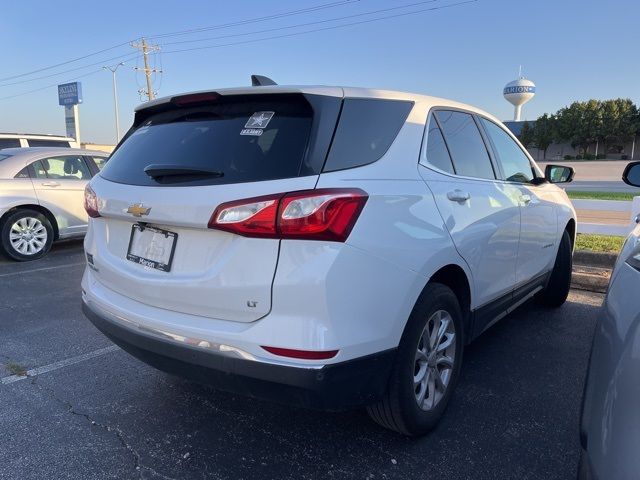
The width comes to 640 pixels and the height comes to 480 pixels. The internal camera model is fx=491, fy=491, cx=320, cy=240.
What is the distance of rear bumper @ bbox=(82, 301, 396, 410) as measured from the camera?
6.41ft

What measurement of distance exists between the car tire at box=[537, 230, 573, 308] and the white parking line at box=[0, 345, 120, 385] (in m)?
3.99

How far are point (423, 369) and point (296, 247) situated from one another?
3.54 feet

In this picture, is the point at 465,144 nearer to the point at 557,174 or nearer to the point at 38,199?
the point at 557,174

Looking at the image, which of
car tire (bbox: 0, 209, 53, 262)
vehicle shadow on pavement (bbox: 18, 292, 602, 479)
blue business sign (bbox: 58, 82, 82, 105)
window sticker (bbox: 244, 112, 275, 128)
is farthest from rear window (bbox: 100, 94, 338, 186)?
blue business sign (bbox: 58, 82, 82, 105)

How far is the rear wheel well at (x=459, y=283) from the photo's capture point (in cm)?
260

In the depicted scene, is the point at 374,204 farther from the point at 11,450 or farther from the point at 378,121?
the point at 11,450

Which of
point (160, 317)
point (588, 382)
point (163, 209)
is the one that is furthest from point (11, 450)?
point (588, 382)

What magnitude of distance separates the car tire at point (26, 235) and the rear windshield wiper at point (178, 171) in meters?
5.78

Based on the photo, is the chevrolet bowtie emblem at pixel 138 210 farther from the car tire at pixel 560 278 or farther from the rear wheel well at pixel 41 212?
the rear wheel well at pixel 41 212

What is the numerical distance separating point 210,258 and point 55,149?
7.02 metres

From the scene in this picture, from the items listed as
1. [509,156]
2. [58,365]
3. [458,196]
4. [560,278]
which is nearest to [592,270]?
[560,278]

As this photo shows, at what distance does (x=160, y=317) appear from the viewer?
2.27 metres

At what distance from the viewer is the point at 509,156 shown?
387 centimetres

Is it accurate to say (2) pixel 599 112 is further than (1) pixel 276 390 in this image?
Yes
